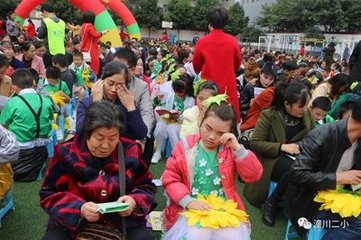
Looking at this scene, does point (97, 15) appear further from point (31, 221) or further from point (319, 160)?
point (319, 160)

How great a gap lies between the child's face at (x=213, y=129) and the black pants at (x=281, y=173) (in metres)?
1.21

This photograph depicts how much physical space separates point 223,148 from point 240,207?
0.42 meters

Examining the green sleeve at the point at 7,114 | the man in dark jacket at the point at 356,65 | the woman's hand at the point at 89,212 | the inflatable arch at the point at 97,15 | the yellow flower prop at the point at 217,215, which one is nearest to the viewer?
the woman's hand at the point at 89,212

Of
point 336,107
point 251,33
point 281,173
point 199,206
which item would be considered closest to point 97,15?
point 336,107

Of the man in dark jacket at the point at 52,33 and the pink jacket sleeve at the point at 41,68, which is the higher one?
the man in dark jacket at the point at 52,33

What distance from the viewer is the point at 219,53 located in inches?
179

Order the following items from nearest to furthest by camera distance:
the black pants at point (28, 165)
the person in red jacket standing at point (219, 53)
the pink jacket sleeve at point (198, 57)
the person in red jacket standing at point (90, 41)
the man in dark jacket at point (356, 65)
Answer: the black pants at point (28, 165) → the person in red jacket standing at point (219, 53) → the pink jacket sleeve at point (198, 57) → the man in dark jacket at point (356, 65) → the person in red jacket standing at point (90, 41)

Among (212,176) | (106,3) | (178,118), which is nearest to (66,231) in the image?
(212,176)

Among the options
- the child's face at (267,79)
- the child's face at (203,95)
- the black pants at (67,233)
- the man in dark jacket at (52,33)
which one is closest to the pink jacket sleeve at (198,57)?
the child's face at (203,95)

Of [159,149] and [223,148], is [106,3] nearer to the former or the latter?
[159,149]

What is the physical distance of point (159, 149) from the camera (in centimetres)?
531

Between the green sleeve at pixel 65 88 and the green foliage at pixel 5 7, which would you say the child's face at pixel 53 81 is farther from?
the green foliage at pixel 5 7

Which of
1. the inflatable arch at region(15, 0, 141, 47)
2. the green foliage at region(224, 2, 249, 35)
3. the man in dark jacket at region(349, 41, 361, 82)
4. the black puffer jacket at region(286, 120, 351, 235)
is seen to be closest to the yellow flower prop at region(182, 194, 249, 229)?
the black puffer jacket at region(286, 120, 351, 235)

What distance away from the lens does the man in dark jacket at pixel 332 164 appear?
104 inches
